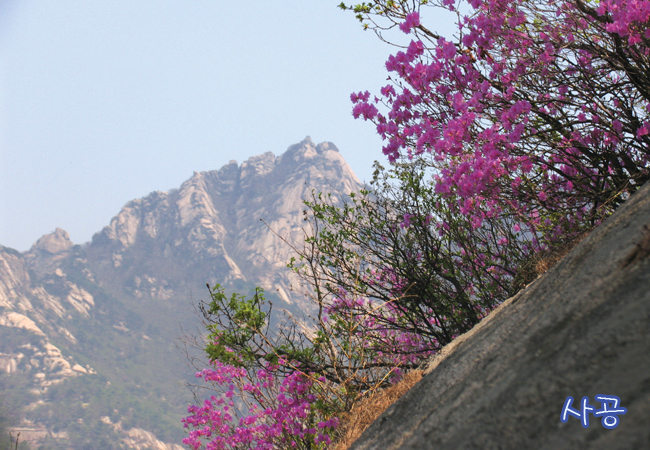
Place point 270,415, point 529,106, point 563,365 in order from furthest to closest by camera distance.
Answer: point 270,415 → point 529,106 → point 563,365

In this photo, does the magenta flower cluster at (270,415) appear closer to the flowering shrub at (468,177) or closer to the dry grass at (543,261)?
the flowering shrub at (468,177)

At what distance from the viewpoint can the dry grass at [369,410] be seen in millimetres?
5578

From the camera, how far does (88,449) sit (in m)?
178

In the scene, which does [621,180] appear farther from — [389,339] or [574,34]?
[389,339]

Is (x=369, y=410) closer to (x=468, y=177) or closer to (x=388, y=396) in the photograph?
(x=388, y=396)

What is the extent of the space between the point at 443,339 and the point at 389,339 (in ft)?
6.80

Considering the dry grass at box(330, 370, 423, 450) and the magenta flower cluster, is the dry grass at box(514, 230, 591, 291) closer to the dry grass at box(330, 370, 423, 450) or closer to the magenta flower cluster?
the dry grass at box(330, 370, 423, 450)

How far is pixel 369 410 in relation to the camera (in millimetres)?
5836

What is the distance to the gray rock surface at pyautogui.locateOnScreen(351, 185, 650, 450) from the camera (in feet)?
7.91

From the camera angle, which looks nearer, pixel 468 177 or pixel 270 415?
pixel 468 177

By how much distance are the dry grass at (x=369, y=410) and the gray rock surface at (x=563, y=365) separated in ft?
4.55

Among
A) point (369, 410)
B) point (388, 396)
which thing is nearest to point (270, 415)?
point (369, 410)

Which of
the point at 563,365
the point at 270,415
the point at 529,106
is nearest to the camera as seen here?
the point at 563,365

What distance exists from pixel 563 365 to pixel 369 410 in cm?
354
